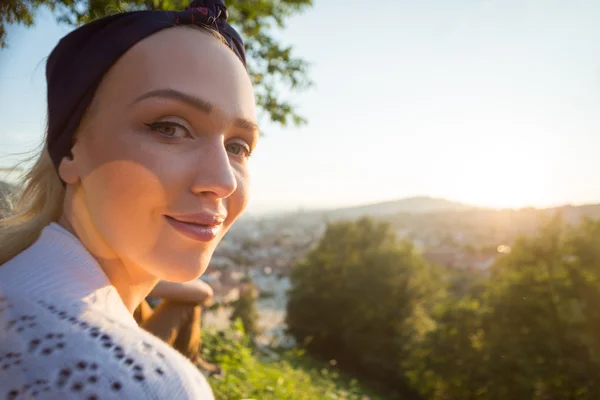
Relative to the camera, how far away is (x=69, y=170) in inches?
56.3

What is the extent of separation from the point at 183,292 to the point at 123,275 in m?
1.28

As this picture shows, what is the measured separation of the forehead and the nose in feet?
0.51

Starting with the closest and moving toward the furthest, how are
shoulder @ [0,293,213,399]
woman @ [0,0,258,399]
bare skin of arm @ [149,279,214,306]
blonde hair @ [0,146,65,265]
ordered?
shoulder @ [0,293,213,399]
woman @ [0,0,258,399]
blonde hair @ [0,146,65,265]
bare skin of arm @ [149,279,214,306]

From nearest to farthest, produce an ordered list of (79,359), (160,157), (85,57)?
(79,359)
(160,157)
(85,57)

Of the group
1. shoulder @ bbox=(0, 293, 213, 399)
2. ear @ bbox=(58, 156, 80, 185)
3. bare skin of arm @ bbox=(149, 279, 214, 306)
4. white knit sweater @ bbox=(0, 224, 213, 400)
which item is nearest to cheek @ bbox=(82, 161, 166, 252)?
ear @ bbox=(58, 156, 80, 185)

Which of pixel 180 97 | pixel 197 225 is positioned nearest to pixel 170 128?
pixel 180 97

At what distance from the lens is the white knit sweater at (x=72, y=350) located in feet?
2.77

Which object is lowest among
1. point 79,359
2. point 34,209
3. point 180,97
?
point 79,359

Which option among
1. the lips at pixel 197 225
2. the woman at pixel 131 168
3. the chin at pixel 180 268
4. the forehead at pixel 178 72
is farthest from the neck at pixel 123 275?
the forehead at pixel 178 72

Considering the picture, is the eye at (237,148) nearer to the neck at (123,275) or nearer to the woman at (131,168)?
the woman at (131,168)

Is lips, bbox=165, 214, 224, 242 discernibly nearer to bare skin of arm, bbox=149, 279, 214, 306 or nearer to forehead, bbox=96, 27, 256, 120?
forehead, bbox=96, 27, 256, 120

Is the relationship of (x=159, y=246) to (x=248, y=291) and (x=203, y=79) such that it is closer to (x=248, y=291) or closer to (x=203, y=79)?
(x=203, y=79)

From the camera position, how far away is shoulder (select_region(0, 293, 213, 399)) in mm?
842

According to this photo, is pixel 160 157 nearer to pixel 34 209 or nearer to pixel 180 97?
pixel 180 97
